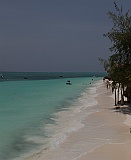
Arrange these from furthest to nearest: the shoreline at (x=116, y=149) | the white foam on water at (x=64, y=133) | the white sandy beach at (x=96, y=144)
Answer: the white foam on water at (x=64, y=133) < the white sandy beach at (x=96, y=144) < the shoreline at (x=116, y=149)

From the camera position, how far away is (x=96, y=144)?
46.6ft

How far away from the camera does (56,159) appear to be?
39.8ft

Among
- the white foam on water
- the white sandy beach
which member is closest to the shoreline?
the white sandy beach

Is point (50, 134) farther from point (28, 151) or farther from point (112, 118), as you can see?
point (112, 118)

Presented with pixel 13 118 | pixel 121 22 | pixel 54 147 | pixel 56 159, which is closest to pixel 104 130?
pixel 54 147

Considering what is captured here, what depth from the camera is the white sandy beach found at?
12.4m

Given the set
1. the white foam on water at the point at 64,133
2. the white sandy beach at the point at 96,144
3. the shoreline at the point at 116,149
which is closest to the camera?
the shoreline at the point at 116,149

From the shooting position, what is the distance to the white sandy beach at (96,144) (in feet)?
40.6

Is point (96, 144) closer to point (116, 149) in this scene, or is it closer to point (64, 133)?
point (116, 149)

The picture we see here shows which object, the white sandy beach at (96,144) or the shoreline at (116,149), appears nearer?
the shoreline at (116,149)

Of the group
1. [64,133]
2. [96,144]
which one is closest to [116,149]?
[96,144]

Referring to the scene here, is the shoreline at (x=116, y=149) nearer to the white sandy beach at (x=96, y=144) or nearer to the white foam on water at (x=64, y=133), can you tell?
the white sandy beach at (x=96, y=144)

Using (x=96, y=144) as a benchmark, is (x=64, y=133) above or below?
below

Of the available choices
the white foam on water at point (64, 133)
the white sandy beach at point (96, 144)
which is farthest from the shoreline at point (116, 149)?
the white foam on water at point (64, 133)
